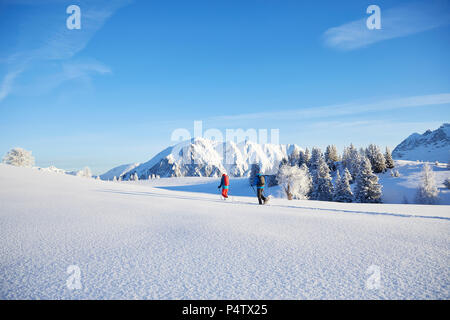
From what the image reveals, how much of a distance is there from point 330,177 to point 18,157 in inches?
3173

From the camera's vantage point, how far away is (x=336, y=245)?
4754mm

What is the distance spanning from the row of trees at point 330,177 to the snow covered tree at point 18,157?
199 ft

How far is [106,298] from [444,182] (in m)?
81.2

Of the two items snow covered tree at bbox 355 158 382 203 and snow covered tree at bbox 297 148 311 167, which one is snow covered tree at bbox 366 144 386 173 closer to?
snow covered tree at bbox 297 148 311 167

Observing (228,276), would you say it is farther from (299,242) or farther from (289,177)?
(289,177)

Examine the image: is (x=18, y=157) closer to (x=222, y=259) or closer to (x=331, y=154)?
(x=222, y=259)

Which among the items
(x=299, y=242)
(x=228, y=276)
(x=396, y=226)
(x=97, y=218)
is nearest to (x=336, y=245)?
(x=299, y=242)

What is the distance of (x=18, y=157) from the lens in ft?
165

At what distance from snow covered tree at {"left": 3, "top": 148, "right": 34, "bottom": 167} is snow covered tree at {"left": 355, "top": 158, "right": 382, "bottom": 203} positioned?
3124 inches

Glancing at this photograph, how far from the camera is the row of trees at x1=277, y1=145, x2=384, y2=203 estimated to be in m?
42.9

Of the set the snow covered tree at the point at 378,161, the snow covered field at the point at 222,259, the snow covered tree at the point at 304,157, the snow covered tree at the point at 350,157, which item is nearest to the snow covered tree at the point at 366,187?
the snow covered tree at the point at 378,161

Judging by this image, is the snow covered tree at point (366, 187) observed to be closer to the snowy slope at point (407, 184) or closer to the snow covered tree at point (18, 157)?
the snowy slope at point (407, 184)

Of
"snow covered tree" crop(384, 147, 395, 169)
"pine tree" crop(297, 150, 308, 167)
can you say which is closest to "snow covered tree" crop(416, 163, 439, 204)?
"snow covered tree" crop(384, 147, 395, 169)
